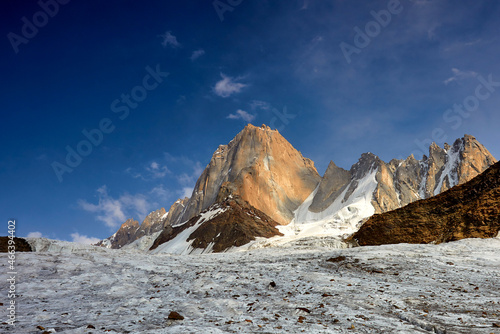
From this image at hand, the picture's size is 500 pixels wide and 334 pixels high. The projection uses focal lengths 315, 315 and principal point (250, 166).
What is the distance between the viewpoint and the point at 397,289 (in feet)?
41.9

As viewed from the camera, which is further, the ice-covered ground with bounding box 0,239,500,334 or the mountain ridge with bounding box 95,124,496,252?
the mountain ridge with bounding box 95,124,496,252

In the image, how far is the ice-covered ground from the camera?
27.6 feet

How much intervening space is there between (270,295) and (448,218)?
25137mm

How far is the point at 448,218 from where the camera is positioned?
2967 centimetres

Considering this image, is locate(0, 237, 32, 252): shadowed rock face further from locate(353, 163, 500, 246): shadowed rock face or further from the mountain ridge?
the mountain ridge

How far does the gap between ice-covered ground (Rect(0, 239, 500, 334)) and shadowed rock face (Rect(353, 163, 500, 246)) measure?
7.29 metres

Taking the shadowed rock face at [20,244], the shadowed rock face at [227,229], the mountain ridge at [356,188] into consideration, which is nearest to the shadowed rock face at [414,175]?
the mountain ridge at [356,188]

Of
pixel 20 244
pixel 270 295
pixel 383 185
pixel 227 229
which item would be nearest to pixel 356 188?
pixel 383 185

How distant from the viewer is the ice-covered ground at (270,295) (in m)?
8.41

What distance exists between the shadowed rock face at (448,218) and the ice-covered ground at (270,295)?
7293mm

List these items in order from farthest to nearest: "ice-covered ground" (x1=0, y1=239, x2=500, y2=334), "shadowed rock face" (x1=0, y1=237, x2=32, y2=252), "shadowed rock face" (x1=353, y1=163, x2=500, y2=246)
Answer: "shadowed rock face" (x1=0, y1=237, x2=32, y2=252) → "shadowed rock face" (x1=353, y1=163, x2=500, y2=246) → "ice-covered ground" (x1=0, y1=239, x2=500, y2=334)

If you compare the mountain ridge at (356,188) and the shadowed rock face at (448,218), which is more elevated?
the mountain ridge at (356,188)

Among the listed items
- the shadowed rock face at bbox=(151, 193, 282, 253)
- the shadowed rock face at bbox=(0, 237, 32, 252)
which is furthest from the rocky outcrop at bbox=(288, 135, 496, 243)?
the shadowed rock face at bbox=(0, 237, 32, 252)

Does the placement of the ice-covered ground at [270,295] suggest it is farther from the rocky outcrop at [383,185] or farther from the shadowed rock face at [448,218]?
the rocky outcrop at [383,185]
